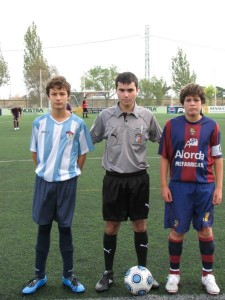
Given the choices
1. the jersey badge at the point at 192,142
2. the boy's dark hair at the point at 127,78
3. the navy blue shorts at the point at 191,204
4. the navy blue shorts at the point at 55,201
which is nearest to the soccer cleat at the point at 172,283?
the navy blue shorts at the point at 191,204

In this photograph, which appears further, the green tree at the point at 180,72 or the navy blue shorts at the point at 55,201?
the green tree at the point at 180,72

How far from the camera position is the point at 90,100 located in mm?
60125

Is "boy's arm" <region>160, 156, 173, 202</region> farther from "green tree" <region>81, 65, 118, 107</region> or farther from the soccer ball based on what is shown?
"green tree" <region>81, 65, 118, 107</region>

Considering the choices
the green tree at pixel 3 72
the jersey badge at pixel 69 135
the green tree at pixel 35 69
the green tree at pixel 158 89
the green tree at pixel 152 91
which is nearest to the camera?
the jersey badge at pixel 69 135

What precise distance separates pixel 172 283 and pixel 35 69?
58.4 meters

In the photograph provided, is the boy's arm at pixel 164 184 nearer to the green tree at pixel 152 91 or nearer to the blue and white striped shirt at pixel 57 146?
the blue and white striped shirt at pixel 57 146

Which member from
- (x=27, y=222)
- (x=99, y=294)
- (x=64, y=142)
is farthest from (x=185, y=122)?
(x=27, y=222)

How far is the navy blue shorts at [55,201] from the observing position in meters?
3.41

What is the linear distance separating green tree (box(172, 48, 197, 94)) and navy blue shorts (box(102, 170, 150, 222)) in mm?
61091

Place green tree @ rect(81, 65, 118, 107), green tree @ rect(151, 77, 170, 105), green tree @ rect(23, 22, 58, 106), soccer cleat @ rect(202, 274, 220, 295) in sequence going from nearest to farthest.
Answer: soccer cleat @ rect(202, 274, 220, 295)
green tree @ rect(23, 22, 58, 106)
green tree @ rect(151, 77, 170, 105)
green tree @ rect(81, 65, 118, 107)

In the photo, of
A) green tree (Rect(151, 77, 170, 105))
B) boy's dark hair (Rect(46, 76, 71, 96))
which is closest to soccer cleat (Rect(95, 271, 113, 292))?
boy's dark hair (Rect(46, 76, 71, 96))

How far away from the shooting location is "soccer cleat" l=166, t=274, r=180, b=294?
133 inches

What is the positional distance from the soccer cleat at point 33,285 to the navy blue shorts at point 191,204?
3.87ft

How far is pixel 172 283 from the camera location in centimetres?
341
